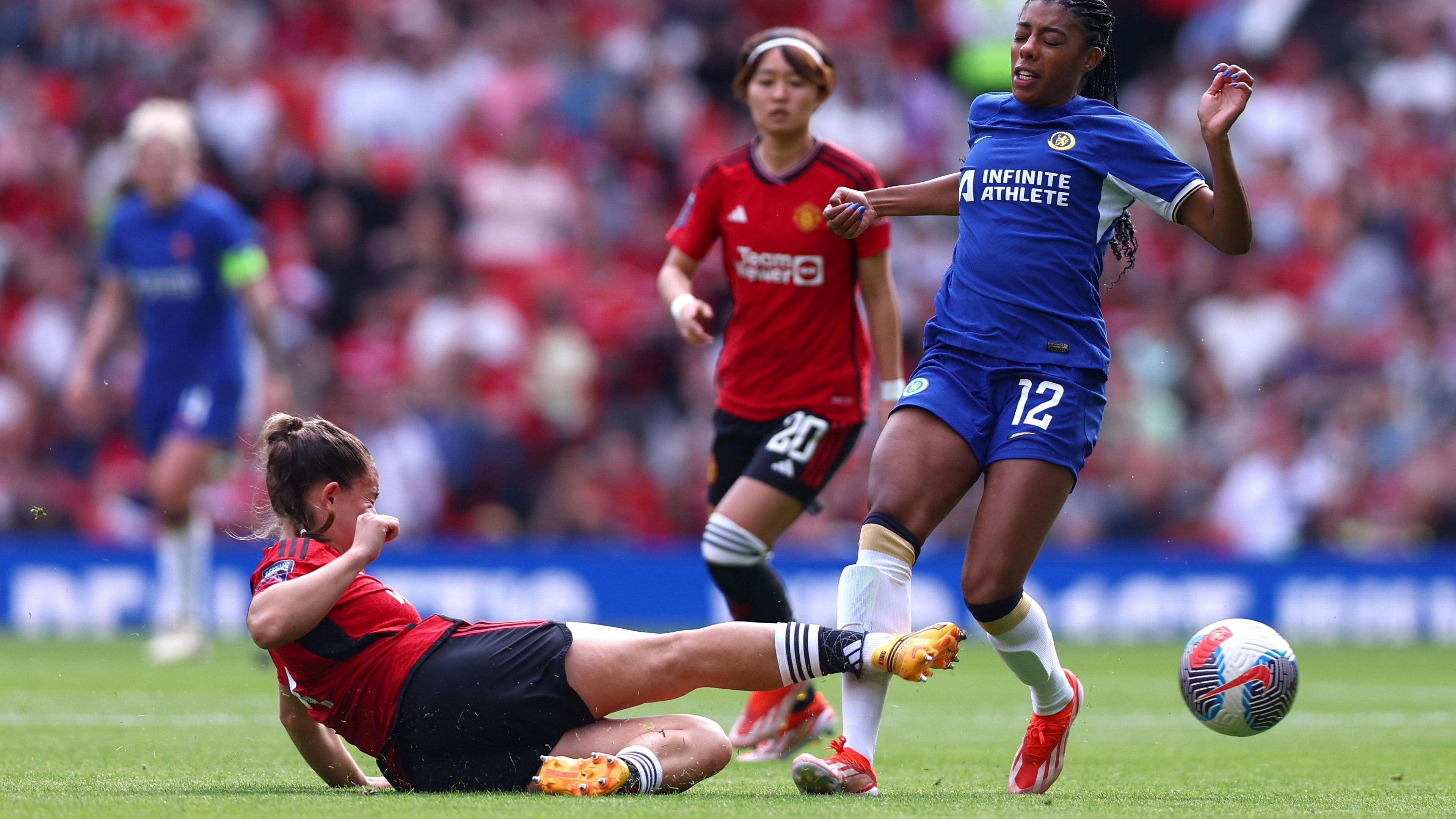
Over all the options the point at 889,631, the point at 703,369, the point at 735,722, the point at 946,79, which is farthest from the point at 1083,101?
the point at 946,79

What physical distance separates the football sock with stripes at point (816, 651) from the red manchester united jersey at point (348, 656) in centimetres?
95

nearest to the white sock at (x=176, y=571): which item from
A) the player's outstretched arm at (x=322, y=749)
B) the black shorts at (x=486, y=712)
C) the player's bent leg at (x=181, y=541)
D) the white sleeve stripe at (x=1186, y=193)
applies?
the player's bent leg at (x=181, y=541)

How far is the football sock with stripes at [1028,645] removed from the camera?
203 inches

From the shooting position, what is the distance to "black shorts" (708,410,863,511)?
6664mm

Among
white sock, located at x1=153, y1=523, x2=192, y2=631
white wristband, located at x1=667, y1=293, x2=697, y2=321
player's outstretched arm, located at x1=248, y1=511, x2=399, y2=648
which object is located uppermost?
white wristband, located at x1=667, y1=293, x2=697, y2=321

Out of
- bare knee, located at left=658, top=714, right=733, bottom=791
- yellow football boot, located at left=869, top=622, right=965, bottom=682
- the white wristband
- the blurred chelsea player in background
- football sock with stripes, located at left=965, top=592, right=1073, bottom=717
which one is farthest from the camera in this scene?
the blurred chelsea player in background

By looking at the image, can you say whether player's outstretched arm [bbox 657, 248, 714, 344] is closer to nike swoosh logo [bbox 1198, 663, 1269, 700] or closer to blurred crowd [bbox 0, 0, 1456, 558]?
nike swoosh logo [bbox 1198, 663, 1269, 700]

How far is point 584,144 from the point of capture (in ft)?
52.3

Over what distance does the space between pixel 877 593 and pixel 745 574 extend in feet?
5.63

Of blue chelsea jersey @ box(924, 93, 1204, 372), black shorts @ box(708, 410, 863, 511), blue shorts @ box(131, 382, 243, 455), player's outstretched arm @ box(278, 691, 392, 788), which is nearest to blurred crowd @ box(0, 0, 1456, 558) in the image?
blue shorts @ box(131, 382, 243, 455)

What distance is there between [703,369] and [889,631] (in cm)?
920

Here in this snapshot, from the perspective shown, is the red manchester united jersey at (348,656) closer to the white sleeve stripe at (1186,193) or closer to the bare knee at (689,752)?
the bare knee at (689,752)

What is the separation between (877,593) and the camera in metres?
5.07

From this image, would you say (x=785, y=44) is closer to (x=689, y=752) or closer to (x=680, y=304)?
(x=680, y=304)
